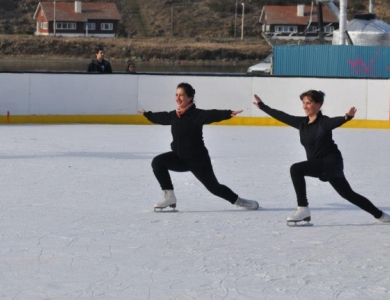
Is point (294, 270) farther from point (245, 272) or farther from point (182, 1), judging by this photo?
point (182, 1)

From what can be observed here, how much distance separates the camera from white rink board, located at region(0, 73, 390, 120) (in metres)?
16.1

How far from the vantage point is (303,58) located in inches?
966

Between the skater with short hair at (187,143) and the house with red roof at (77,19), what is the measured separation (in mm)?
51298

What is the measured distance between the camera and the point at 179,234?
664cm

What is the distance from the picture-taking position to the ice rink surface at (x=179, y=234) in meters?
5.15

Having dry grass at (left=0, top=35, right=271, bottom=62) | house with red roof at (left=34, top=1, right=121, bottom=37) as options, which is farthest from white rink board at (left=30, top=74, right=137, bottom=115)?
A: house with red roof at (left=34, top=1, right=121, bottom=37)

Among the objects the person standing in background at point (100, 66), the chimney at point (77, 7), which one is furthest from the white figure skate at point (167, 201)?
the chimney at point (77, 7)

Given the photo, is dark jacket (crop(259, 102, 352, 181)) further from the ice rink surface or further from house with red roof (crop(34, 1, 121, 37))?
house with red roof (crop(34, 1, 121, 37))

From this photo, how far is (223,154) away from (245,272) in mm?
6448

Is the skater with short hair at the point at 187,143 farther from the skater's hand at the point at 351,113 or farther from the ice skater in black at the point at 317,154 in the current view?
the skater's hand at the point at 351,113

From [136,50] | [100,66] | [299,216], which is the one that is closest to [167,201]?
[299,216]

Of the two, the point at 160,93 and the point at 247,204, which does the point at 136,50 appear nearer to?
the point at 160,93

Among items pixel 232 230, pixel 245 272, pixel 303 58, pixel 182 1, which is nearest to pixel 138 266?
pixel 245 272

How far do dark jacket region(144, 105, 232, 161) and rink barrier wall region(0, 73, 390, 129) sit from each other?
29.2 ft
